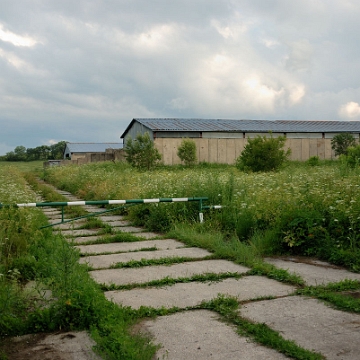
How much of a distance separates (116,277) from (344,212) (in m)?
3.45

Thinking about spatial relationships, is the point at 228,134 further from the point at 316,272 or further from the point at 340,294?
the point at 340,294

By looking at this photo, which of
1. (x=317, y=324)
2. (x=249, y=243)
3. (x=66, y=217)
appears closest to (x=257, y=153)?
(x=66, y=217)

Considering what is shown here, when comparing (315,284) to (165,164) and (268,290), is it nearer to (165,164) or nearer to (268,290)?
(268,290)

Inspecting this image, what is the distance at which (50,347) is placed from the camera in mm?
3570

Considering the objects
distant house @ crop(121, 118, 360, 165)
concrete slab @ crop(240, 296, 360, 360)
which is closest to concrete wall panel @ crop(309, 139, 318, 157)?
distant house @ crop(121, 118, 360, 165)

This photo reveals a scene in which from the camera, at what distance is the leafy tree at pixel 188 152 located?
118 ft

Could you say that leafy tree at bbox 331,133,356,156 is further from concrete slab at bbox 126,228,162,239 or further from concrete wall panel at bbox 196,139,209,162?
concrete slab at bbox 126,228,162,239

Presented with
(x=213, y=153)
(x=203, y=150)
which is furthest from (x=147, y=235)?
(x=213, y=153)

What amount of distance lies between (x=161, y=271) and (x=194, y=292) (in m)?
1.07

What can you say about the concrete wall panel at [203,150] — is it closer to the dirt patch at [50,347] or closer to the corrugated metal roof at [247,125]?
the corrugated metal roof at [247,125]

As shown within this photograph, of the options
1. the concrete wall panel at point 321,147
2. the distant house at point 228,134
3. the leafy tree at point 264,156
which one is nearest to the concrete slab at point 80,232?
the leafy tree at point 264,156

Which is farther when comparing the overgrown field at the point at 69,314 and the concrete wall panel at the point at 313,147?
the concrete wall panel at the point at 313,147

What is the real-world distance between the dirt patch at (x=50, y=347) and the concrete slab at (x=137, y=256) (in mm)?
2457

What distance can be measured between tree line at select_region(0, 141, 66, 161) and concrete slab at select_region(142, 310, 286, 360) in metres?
80.6
